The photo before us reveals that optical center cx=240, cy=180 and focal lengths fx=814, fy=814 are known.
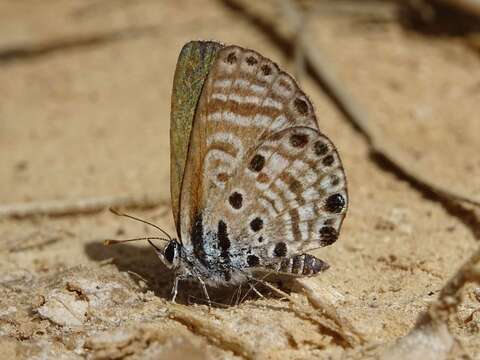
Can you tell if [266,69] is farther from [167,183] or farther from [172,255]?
[167,183]

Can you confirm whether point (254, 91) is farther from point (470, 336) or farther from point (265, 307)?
point (470, 336)

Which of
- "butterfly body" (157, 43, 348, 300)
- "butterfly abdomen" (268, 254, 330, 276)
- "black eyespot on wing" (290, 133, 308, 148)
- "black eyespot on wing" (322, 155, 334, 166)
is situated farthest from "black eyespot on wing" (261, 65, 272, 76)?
"butterfly abdomen" (268, 254, 330, 276)

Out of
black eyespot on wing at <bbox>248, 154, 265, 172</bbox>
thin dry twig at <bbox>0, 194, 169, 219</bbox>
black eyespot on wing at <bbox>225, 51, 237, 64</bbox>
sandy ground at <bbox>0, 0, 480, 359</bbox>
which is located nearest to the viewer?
sandy ground at <bbox>0, 0, 480, 359</bbox>

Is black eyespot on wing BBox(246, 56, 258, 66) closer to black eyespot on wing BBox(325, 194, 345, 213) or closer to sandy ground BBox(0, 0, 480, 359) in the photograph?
black eyespot on wing BBox(325, 194, 345, 213)

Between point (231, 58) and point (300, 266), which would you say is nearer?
point (231, 58)

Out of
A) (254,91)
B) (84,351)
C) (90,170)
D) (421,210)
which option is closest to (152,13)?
(90,170)

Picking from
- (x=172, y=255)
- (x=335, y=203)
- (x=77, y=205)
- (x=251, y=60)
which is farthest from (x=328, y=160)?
(x=77, y=205)
